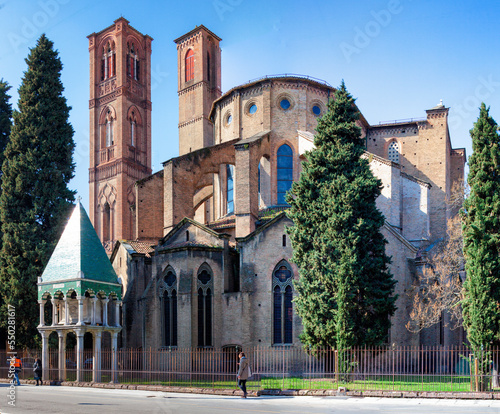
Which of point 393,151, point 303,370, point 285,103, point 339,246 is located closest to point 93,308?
point 303,370

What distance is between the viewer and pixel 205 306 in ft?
81.9

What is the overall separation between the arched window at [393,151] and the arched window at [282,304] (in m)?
14.7

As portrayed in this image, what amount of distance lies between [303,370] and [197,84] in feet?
98.0

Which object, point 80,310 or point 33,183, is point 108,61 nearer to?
point 33,183

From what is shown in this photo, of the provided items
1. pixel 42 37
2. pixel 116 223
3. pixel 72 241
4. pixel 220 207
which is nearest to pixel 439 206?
pixel 220 207

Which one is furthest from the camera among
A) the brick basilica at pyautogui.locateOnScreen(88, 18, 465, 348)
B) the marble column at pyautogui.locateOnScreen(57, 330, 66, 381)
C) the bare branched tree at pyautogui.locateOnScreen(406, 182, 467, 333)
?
the brick basilica at pyautogui.locateOnScreen(88, 18, 465, 348)

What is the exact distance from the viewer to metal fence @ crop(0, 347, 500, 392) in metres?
17.1

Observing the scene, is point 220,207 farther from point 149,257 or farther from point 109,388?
point 109,388

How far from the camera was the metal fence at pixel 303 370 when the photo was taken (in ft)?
56.1

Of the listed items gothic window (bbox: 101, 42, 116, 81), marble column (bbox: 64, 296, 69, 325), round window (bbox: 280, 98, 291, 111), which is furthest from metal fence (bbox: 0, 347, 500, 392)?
gothic window (bbox: 101, 42, 116, 81)

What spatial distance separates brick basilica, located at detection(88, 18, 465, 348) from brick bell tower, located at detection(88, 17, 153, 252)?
20.8ft

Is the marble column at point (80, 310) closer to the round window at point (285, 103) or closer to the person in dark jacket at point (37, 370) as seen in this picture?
the person in dark jacket at point (37, 370)

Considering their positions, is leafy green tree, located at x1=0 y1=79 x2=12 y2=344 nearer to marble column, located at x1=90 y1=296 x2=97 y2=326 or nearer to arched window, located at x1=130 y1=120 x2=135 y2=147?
marble column, located at x1=90 y1=296 x2=97 y2=326

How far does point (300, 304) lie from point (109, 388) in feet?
23.6
